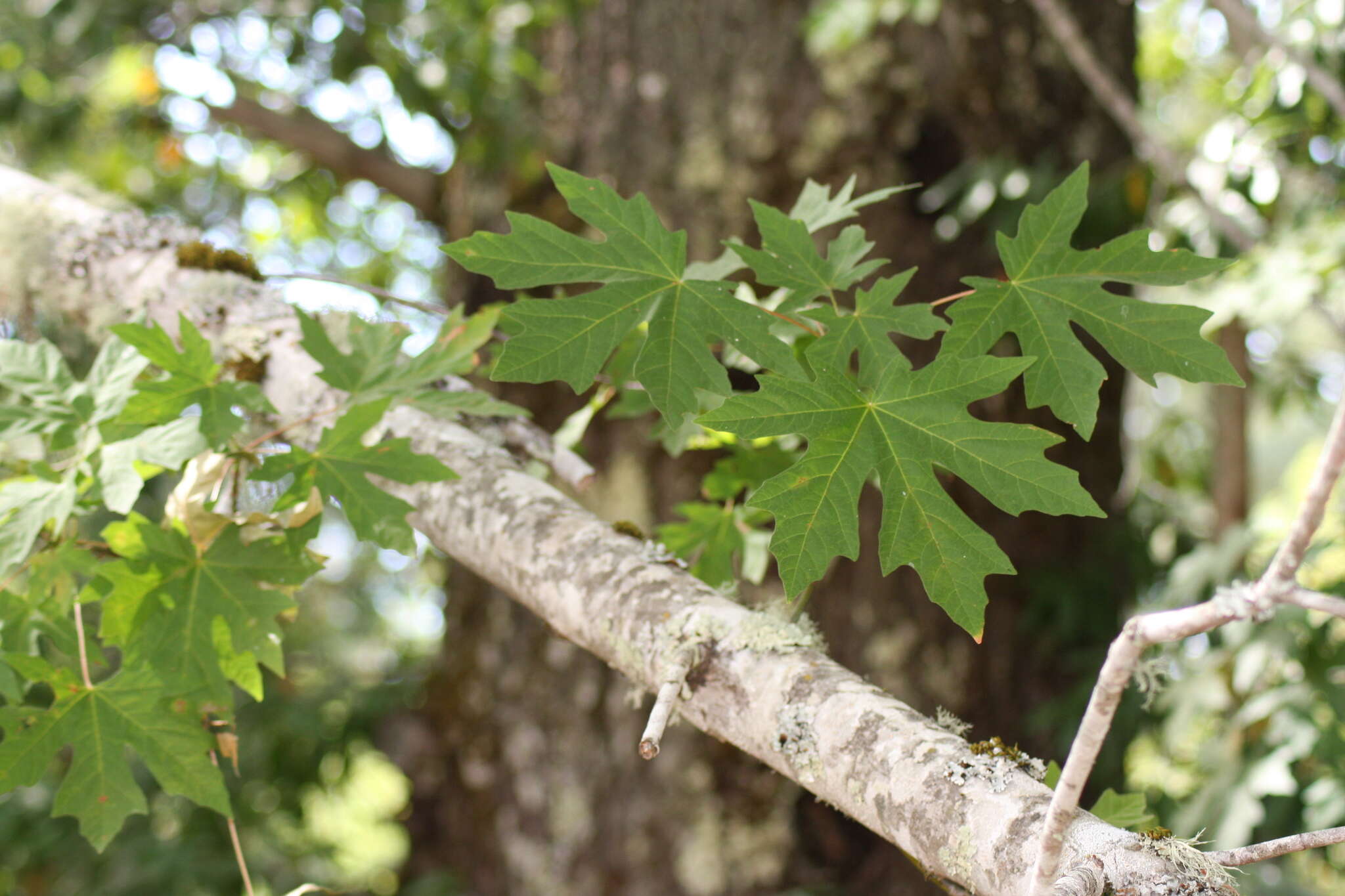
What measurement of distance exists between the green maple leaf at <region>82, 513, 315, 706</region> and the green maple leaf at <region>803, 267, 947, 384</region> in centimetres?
65

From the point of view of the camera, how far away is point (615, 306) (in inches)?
37.9

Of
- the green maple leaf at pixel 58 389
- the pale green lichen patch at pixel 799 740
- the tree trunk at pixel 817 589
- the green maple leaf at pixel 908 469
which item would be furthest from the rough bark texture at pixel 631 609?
the tree trunk at pixel 817 589

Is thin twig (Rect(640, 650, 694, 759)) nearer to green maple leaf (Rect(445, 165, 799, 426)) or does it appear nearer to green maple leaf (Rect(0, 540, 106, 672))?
green maple leaf (Rect(445, 165, 799, 426))

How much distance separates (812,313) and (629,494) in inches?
70.3

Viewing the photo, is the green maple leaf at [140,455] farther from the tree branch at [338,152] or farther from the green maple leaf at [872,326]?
the tree branch at [338,152]

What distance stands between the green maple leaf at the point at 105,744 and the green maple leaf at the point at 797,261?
80 cm

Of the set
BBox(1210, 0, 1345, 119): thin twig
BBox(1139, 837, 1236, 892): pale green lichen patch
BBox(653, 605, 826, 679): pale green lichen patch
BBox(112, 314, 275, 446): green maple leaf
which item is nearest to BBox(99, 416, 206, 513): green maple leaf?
BBox(112, 314, 275, 446): green maple leaf

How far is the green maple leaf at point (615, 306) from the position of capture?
3.05 ft

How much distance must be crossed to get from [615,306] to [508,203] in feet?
7.44

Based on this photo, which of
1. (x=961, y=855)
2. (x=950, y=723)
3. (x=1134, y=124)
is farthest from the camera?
(x=1134, y=124)

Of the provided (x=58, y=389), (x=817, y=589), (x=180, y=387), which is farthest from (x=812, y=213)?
(x=817, y=589)

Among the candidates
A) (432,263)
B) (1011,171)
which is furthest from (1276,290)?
(432,263)

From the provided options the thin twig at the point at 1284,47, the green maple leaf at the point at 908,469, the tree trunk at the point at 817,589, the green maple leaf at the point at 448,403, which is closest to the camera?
the green maple leaf at the point at 908,469

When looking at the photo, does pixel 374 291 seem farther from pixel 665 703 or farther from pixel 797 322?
pixel 665 703
